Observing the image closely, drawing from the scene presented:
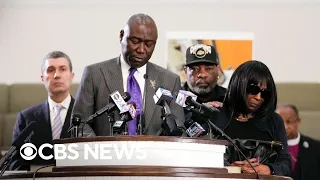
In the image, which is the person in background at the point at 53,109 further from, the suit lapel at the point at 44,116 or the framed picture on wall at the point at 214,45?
the framed picture on wall at the point at 214,45

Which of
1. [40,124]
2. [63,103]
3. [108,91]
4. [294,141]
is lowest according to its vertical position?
[294,141]

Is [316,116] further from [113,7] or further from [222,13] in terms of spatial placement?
[113,7]

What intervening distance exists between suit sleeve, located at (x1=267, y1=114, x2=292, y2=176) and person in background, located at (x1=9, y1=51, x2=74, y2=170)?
1.35 metres

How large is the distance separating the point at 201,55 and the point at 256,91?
0.82 meters

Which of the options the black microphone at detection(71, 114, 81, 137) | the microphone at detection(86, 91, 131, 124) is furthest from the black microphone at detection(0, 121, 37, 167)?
the microphone at detection(86, 91, 131, 124)

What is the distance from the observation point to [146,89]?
3.21 metres

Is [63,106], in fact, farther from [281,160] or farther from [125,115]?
[125,115]

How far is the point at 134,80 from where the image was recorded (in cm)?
323

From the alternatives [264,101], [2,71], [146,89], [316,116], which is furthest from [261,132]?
[2,71]

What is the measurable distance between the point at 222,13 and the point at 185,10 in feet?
0.89

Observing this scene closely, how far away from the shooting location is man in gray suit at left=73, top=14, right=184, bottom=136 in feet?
10.4

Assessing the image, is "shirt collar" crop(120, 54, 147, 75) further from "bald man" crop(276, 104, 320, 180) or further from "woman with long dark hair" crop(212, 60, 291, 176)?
"bald man" crop(276, 104, 320, 180)

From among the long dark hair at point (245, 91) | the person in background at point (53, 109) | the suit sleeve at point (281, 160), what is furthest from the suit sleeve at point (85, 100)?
the person in background at point (53, 109)

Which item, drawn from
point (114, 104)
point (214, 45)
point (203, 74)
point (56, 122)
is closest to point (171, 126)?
point (114, 104)
